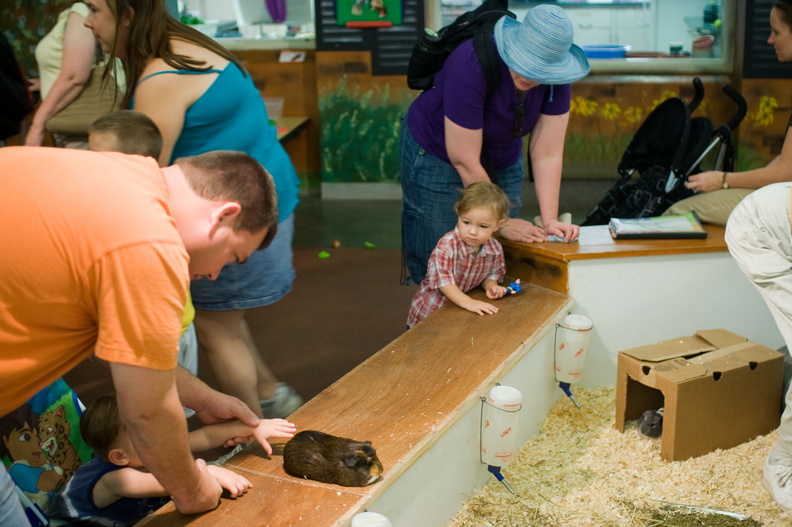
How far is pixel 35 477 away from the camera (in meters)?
2.29

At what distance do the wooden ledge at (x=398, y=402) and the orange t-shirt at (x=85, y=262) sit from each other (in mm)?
670

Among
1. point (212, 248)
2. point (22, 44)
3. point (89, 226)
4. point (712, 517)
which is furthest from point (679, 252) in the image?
point (22, 44)

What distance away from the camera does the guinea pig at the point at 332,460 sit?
6.88 feet

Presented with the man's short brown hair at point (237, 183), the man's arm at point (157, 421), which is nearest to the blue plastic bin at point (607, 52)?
the man's short brown hair at point (237, 183)

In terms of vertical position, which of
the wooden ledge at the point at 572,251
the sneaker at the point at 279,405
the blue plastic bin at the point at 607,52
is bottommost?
the sneaker at the point at 279,405

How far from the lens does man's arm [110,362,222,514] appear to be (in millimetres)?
1469

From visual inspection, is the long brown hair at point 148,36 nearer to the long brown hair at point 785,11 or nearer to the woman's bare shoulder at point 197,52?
the woman's bare shoulder at point 197,52

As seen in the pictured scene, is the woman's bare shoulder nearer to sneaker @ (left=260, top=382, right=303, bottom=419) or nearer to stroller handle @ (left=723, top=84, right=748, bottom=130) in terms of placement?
sneaker @ (left=260, top=382, right=303, bottom=419)

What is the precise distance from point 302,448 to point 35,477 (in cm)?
74

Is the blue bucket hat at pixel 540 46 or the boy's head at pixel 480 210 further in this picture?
the boy's head at pixel 480 210

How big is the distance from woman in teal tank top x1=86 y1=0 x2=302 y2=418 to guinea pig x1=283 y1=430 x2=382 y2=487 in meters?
0.66

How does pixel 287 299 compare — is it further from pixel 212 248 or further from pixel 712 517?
pixel 212 248

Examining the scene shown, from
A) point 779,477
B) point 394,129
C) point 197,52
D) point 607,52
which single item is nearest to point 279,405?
point 197,52

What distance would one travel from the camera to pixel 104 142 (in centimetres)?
288
